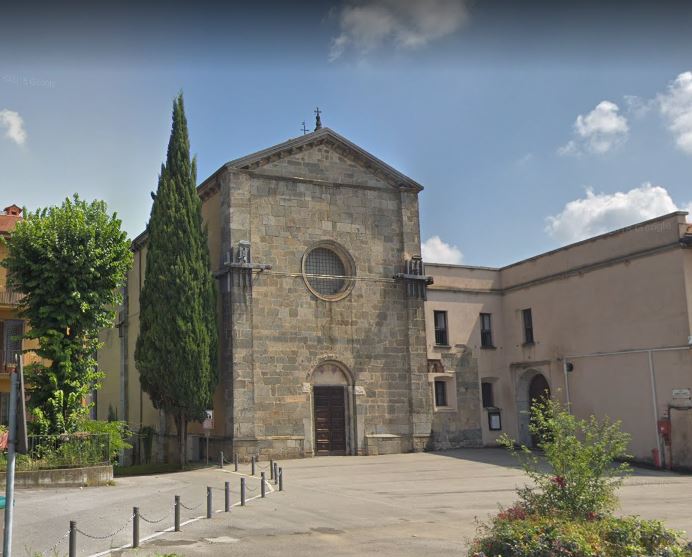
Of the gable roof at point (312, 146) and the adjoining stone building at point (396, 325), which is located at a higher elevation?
the gable roof at point (312, 146)

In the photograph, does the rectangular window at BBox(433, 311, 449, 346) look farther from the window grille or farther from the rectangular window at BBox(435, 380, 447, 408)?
the window grille

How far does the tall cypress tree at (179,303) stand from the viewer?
A: 2677 cm

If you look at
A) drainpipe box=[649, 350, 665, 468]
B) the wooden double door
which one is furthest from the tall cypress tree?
drainpipe box=[649, 350, 665, 468]

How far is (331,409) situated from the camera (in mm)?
29984

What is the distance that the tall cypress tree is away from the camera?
26.8m

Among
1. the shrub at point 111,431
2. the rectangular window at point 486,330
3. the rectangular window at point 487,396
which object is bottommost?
the shrub at point 111,431

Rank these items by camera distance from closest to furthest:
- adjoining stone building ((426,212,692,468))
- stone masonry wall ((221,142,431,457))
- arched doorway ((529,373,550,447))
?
1. adjoining stone building ((426,212,692,468))
2. stone masonry wall ((221,142,431,457))
3. arched doorway ((529,373,550,447))

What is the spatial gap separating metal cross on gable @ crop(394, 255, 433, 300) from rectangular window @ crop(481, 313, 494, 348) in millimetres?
4233

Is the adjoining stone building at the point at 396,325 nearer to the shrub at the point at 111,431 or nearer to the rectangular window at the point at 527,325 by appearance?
the rectangular window at the point at 527,325

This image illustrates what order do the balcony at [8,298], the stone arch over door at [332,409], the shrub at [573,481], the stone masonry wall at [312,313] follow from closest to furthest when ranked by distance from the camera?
the shrub at [573,481] < the stone masonry wall at [312,313] < the stone arch over door at [332,409] < the balcony at [8,298]

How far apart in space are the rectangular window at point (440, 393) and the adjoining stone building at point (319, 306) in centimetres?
91

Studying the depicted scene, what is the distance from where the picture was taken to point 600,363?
29203 millimetres

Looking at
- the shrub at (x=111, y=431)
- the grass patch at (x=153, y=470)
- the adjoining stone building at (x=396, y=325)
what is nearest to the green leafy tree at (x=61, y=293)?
the shrub at (x=111, y=431)

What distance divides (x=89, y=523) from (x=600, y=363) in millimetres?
20886
